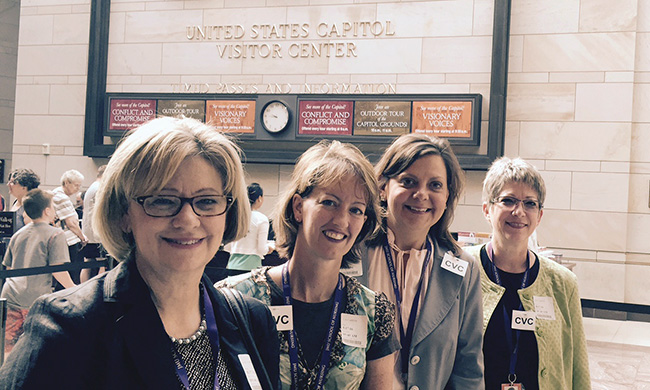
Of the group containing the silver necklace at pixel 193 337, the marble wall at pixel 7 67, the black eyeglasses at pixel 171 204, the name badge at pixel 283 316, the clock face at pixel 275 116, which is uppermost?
the marble wall at pixel 7 67

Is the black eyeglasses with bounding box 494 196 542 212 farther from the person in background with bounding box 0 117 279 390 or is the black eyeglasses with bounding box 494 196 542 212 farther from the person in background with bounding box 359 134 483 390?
the person in background with bounding box 0 117 279 390

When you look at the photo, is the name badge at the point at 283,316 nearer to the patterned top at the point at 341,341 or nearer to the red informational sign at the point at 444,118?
the patterned top at the point at 341,341

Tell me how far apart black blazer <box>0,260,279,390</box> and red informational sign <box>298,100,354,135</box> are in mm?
8927

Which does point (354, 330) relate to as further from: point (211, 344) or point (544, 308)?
point (544, 308)

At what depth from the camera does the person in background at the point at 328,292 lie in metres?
2.13

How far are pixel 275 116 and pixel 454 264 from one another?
26.8 ft

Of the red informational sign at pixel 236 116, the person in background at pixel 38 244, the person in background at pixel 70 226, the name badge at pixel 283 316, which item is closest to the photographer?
the name badge at pixel 283 316

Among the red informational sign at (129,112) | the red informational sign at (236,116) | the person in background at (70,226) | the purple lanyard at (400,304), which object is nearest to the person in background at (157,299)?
the purple lanyard at (400,304)

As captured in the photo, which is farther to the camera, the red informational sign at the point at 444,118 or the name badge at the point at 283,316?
the red informational sign at the point at 444,118

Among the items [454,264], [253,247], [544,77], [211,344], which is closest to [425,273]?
[454,264]

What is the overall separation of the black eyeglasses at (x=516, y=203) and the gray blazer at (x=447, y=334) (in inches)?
18.9

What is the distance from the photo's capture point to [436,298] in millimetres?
2674

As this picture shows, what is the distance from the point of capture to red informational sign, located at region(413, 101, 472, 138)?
985 centimetres

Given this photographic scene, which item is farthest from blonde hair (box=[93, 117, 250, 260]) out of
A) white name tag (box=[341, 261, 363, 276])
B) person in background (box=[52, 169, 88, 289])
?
person in background (box=[52, 169, 88, 289])
